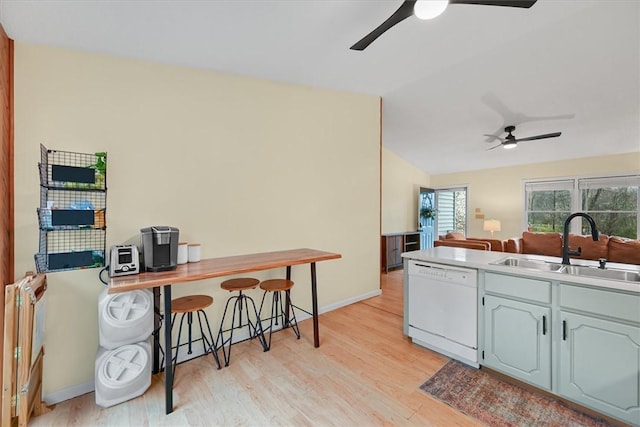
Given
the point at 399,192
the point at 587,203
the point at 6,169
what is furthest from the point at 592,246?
the point at 6,169

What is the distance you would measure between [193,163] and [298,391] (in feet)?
6.71

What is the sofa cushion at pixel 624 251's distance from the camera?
3.71 metres

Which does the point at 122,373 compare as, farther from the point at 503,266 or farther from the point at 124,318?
the point at 503,266

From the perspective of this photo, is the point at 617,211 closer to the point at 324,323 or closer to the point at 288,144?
the point at 324,323

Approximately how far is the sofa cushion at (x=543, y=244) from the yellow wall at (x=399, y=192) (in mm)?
2391

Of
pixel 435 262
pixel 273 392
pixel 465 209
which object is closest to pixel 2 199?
pixel 273 392

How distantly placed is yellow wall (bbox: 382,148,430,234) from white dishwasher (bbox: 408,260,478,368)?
136 inches

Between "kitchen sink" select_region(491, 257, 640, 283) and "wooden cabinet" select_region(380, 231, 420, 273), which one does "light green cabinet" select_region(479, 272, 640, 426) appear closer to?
"kitchen sink" select_region(491, 257, 640, 283)

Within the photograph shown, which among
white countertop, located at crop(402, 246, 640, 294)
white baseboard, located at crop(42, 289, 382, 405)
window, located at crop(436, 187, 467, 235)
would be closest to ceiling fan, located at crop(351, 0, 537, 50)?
white countertop, located at crop(402, 246, 640, 294)

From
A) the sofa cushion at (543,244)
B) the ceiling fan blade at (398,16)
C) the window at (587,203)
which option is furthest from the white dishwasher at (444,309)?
the window at (587,203)

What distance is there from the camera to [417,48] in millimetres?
2611

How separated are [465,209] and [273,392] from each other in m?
6.58

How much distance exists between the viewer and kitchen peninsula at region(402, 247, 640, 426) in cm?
154

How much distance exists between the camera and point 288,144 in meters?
3.04
